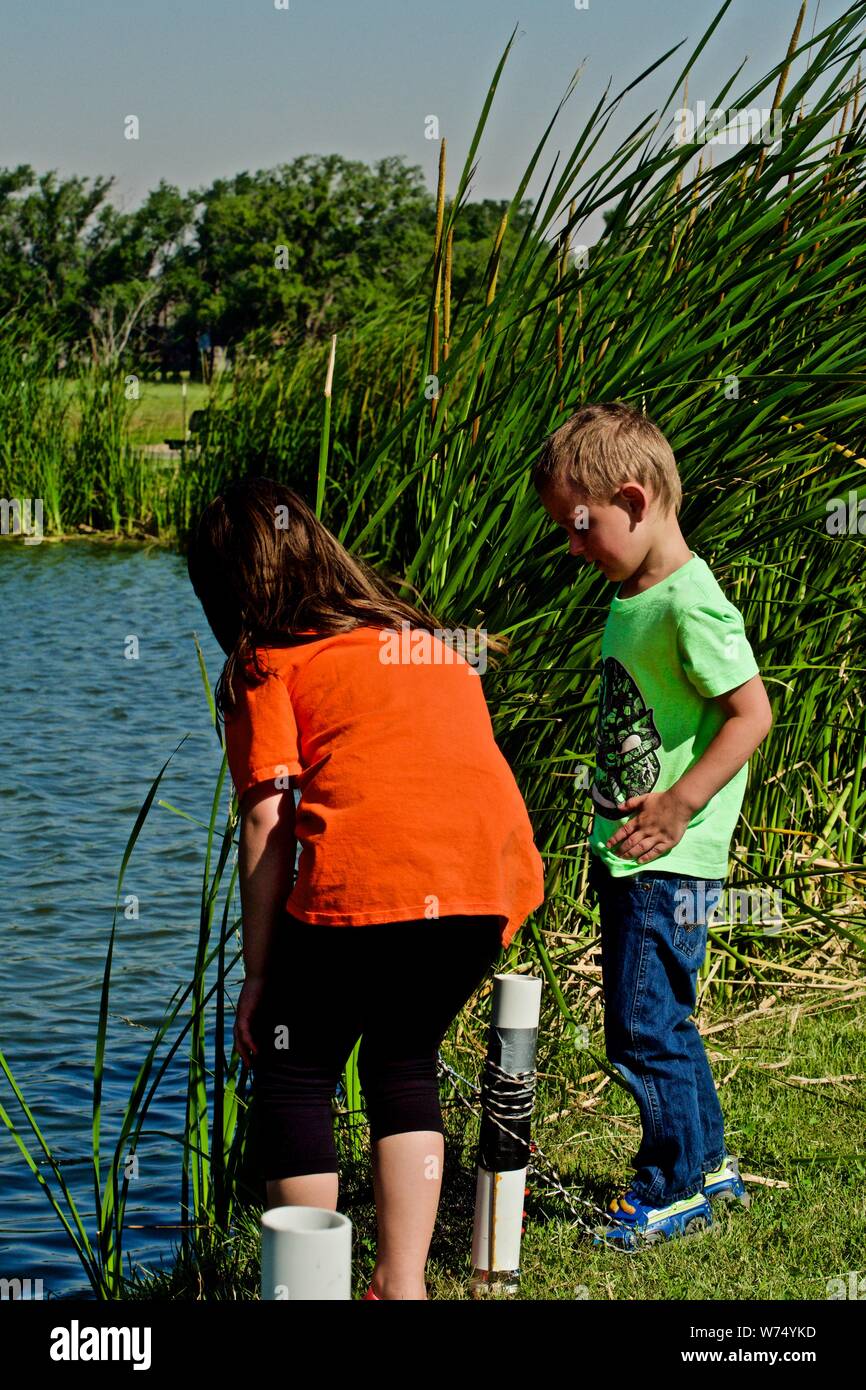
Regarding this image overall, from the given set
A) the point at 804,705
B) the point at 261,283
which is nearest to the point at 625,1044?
the point at 804,705

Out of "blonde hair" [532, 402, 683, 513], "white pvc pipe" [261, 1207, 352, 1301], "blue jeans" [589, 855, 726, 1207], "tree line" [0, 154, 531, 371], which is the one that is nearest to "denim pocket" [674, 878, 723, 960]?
"blue jeans" [589, 855, 726, 1207]

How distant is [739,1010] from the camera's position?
372cm

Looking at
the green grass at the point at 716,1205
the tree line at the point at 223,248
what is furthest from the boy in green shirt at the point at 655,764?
the tree line at the point at 223,248

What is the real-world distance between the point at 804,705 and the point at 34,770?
5148 millimetres

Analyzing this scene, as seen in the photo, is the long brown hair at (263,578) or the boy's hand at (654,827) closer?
the long brown hair at (263,578)

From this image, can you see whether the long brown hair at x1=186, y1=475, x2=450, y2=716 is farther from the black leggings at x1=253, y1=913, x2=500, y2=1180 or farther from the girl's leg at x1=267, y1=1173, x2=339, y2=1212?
the girl's leg at x1=267, y1=1173, x2=339, y2=1212

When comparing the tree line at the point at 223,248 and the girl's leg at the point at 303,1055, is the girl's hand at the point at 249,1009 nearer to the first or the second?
the girl's leg at the point at 303,1055

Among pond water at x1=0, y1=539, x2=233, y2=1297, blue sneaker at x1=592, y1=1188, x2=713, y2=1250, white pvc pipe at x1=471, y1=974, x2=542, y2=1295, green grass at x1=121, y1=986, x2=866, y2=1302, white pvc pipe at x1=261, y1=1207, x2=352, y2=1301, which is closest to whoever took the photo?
white pvc pipe at x1=261, y1=1207, x2=352, y2=1301

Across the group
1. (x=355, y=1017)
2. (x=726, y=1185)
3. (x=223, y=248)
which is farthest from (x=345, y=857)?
(x=223, y=248)

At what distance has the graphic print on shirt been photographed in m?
2.57

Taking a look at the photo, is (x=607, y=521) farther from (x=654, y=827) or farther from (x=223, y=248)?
(x=223, y=248)

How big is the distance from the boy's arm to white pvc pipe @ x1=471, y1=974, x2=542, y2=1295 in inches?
11.1

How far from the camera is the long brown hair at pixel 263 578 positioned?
2.31 metres

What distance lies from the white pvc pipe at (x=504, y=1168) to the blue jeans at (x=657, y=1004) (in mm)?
215
